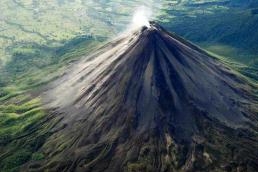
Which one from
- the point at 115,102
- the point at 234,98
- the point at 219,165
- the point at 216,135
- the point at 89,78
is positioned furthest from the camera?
the point at 89,78

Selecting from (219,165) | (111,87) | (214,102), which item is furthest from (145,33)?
(219,165)

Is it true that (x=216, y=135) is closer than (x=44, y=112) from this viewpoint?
Yes

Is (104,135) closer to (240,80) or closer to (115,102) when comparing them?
(115,102)

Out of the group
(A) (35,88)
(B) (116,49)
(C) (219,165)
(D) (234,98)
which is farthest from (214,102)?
(A) (35,88)

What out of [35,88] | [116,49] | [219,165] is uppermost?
[116,49]

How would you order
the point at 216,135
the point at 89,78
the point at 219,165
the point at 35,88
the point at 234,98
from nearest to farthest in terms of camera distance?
the point at 219,165 → the point at 216,135 → the point at 234,98 → the point at 89,78 → the point at 35,88

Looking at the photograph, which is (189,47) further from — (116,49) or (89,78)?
(89,78)

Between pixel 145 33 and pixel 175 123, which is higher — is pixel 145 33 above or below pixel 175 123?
above
